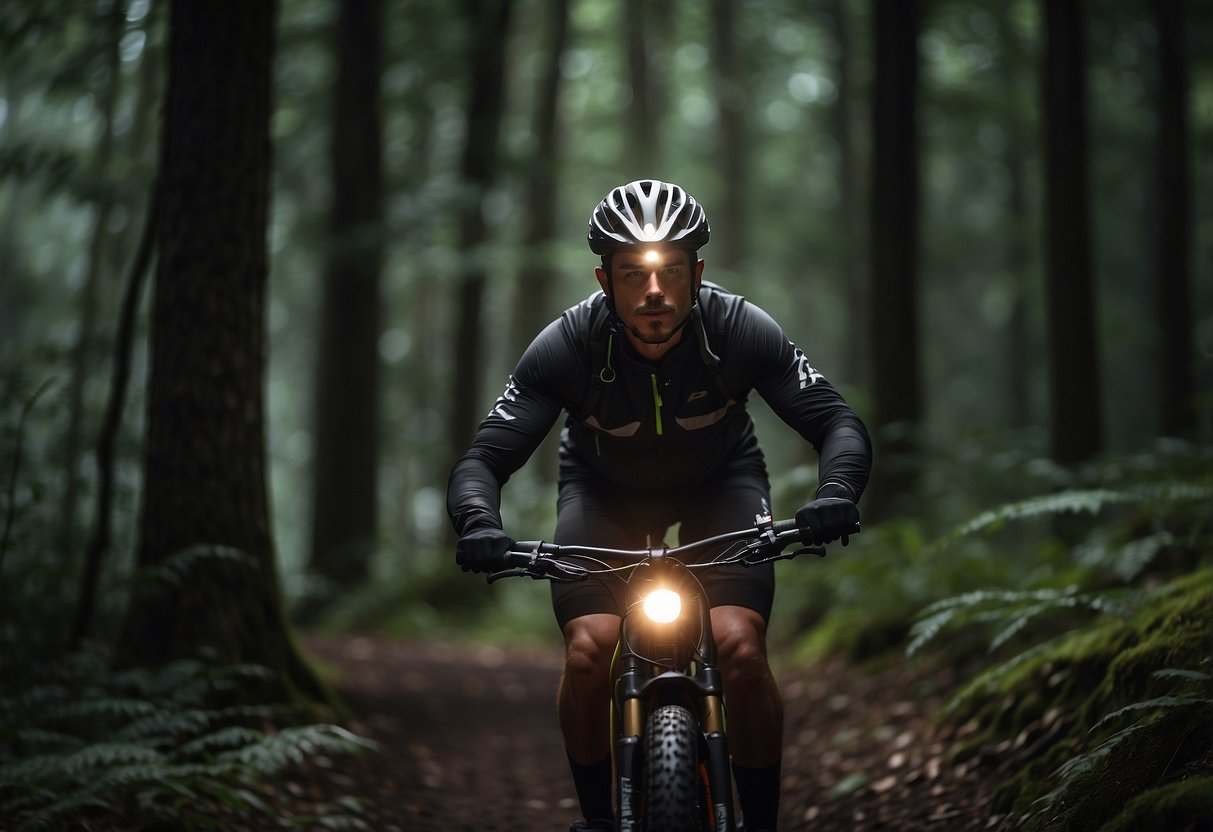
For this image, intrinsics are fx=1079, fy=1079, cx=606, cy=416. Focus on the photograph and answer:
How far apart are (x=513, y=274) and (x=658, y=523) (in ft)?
47.9

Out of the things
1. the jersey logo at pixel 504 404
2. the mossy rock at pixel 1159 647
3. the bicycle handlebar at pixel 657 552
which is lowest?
the mossy rock at pixel 1159 647

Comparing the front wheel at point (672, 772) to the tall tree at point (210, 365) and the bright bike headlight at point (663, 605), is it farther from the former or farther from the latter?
the tall tree at point (210, 365)

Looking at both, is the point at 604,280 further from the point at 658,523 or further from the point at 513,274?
the point at 513,274

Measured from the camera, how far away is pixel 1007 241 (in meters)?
26.2

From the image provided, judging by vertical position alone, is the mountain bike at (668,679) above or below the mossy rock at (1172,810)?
above

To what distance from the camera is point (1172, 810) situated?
10.3 feet

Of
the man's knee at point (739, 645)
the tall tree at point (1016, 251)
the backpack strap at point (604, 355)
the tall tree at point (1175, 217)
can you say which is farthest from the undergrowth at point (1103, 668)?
the tall tree at point (1016, 251)

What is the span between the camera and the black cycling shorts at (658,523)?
12.8 ft

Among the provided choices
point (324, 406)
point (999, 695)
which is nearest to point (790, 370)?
point (999, 695)

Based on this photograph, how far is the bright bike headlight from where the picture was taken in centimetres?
361

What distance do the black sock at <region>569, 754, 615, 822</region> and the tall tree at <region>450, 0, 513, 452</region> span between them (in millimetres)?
10832

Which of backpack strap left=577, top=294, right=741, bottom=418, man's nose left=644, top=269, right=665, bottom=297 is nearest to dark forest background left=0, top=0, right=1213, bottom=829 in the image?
backpack strap left=577, top=294, right=741, bottom=418

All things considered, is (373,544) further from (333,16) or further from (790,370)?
(790,370)

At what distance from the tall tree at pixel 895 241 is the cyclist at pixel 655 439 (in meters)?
6.89
